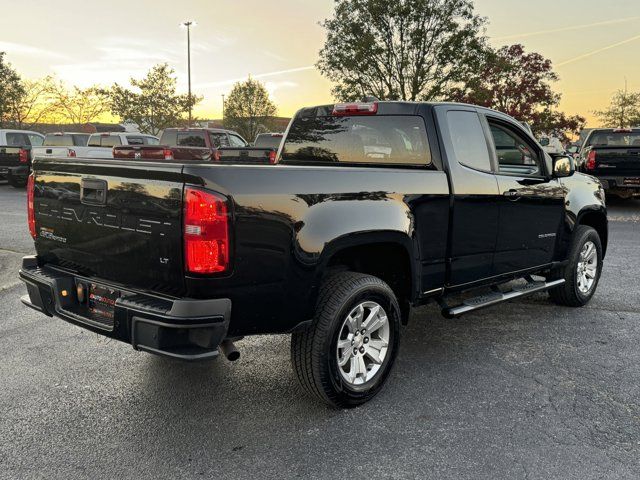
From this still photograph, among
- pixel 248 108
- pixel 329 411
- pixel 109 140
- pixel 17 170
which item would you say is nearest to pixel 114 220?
pixel 329 411

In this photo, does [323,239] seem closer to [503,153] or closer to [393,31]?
[503,153]

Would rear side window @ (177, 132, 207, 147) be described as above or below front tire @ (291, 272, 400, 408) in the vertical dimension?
above

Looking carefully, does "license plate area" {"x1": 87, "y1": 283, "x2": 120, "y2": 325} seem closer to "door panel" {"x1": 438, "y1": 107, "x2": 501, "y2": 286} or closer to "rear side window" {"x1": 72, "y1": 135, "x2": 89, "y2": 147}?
"door panel" {"x1": 438, "y1": 107, "x2": 501, "y2": 286}

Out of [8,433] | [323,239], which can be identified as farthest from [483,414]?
[8,433]

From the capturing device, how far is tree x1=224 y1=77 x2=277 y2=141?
59375mm

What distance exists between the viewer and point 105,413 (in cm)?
334

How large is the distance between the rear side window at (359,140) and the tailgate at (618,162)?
10.9 meters

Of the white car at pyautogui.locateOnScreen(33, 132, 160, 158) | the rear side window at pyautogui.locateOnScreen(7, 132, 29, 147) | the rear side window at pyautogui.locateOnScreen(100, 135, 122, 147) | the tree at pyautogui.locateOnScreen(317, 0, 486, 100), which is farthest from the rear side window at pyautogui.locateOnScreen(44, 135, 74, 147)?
the tree at pyautogui.locateOnScreen(317, 0, 486, 100)

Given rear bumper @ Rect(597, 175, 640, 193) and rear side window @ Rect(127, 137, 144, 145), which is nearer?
rear bumper @ Rect(597, 175, 640, 193)

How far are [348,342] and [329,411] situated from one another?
432 mm

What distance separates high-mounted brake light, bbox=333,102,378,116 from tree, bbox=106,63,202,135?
43.0 meters

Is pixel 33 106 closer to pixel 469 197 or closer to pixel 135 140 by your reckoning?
pixel 135 140

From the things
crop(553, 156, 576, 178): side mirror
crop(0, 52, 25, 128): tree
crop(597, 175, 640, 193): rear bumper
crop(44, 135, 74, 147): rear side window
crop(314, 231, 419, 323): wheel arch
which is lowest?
crop(314, 231, 419, 323): wheel arch

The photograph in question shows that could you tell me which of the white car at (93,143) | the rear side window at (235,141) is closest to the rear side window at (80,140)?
A: the white car at (93,143)
